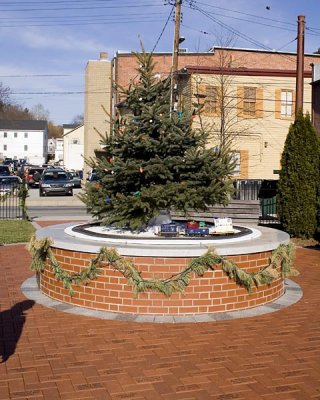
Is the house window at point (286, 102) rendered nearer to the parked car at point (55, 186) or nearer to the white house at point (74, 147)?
the parked car at point (55, 186)

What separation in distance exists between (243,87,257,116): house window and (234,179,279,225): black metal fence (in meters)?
6.08

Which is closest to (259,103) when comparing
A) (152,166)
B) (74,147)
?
(152,166)

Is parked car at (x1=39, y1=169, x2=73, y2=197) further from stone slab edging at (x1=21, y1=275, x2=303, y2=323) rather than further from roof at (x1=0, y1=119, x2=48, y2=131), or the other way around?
roof at (x1=0, y1=119, x2=48, y2=131)

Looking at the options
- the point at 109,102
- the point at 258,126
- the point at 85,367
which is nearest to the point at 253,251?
the point at 85,367

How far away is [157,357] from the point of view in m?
5.21

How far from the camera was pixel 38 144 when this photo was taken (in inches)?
4203

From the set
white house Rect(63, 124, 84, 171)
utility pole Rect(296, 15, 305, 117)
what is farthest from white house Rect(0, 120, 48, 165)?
utility pole Rect(296, 15, 305, 117)

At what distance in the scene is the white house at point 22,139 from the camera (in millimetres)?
104312

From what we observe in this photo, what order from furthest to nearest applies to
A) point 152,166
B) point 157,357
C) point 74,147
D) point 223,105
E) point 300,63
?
1. point 74,147
2. point 223,105
3. point 300,63
4. point 152,166
5. point 157,357

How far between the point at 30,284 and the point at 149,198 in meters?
2.39

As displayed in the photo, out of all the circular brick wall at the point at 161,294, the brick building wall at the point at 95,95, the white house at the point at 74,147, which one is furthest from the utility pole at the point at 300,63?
the white house at the point at 74,147

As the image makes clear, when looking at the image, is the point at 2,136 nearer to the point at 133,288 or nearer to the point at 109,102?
the point at 109,102

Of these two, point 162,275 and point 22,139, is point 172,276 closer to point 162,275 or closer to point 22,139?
point 162,275

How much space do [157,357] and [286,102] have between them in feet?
88.0
